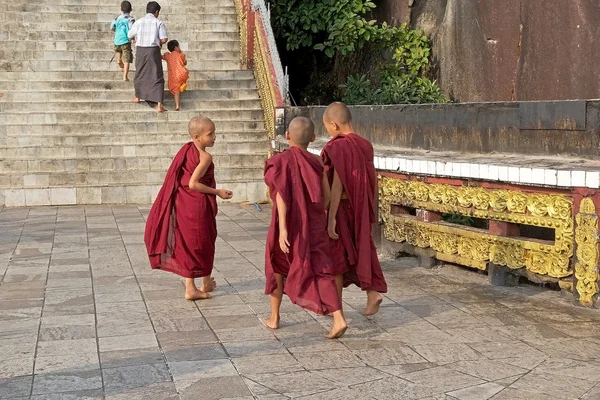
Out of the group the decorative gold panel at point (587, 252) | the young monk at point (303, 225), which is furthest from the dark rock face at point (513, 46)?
the young monk at point (303, 225)

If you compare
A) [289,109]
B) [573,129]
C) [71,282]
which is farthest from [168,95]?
[573,129]

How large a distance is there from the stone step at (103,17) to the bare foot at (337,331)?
11161 millimetres

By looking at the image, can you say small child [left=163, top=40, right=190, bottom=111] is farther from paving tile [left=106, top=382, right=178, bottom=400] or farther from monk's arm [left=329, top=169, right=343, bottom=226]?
paving tile [left=106, top=382, right=178, bottom=400]

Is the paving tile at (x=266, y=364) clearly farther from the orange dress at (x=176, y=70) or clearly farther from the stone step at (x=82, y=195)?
the orange dress at (x=176, y=70)

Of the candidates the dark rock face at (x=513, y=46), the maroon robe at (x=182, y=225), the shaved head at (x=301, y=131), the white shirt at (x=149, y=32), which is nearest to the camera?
the shaved head at (x=301, y=131)

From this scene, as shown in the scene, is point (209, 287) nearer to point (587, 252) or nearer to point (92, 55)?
point (587, 252)

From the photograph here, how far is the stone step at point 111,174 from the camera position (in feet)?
41.3

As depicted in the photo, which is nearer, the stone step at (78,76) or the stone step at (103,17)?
the stone step at (78,76)

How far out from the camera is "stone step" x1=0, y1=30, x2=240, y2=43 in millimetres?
15320

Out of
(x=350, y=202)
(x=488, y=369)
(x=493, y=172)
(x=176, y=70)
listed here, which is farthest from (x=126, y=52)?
(x=488, y=369)

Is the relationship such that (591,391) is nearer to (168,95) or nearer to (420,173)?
(420,173)

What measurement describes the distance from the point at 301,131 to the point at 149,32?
8.24 meters

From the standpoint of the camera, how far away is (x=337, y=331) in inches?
224

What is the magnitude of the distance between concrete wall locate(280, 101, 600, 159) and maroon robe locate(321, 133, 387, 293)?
1.54 meters
